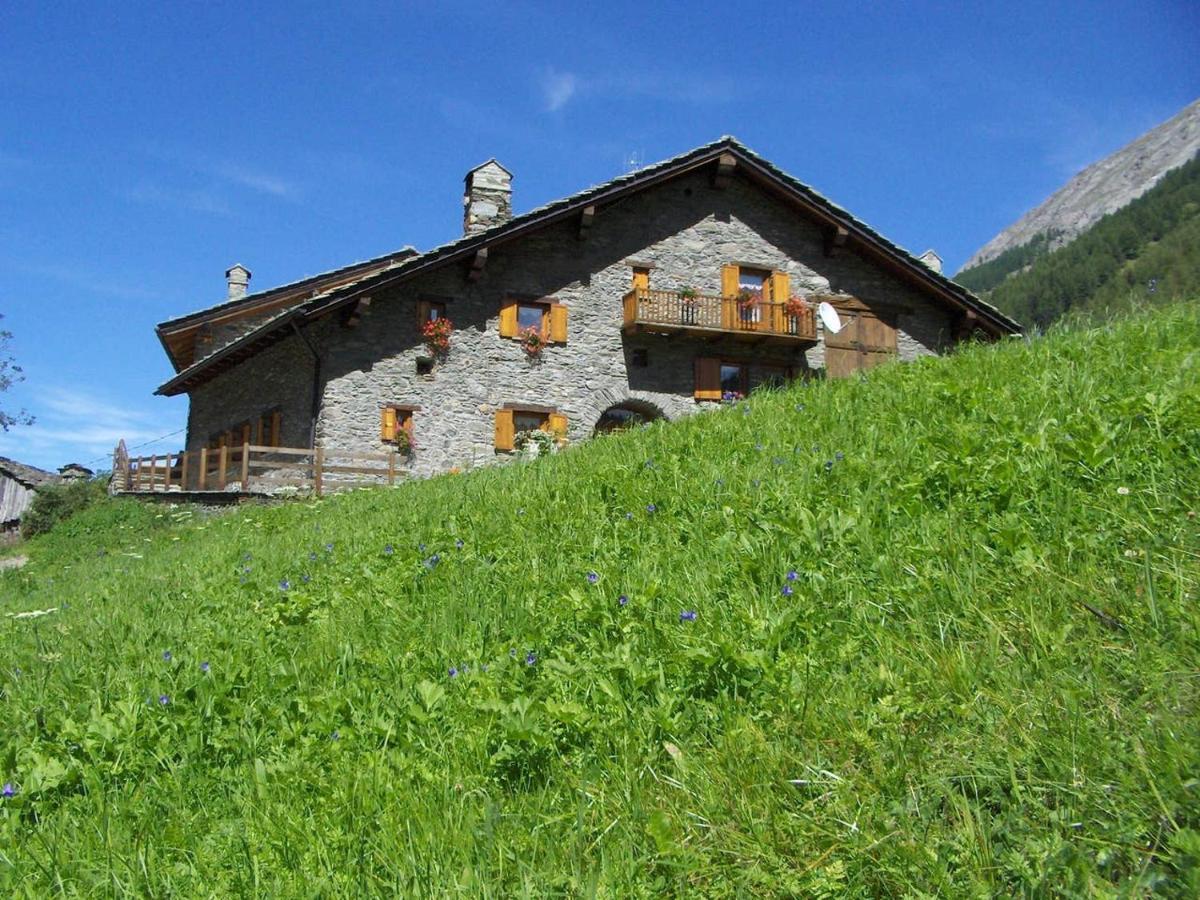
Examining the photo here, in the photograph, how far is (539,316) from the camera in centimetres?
2239

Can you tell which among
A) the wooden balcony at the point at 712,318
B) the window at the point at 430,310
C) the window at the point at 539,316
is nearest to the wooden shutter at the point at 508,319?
the window at the point at 539,316

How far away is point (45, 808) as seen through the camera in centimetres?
333

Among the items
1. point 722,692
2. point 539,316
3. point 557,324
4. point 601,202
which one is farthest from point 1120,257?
point 722,692

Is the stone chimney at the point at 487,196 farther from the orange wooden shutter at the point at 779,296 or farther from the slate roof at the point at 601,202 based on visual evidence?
the orange wooden shutter at the point at 779,296

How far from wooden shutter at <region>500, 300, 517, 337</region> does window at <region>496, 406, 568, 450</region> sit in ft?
5.88

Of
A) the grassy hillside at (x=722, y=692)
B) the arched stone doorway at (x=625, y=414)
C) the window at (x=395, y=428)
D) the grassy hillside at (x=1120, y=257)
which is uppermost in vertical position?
the grassy hillside at (x=1120, y=257)

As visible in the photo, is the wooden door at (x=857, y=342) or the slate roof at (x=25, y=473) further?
the slate roof at (x=25, y=473)

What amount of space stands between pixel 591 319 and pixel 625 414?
2.75 metres

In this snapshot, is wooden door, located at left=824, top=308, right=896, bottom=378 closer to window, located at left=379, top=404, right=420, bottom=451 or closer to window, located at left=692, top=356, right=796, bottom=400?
window, located at left=692, top=356, right=796, bottom=400

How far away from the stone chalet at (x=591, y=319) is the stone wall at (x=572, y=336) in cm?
4

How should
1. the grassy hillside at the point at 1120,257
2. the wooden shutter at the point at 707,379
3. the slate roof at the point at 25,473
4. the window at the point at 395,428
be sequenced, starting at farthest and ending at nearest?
the grassy hillside at the point at 1120,257 → the slate roof at the point at 25,473 → the wooden shutter at the point at 707,379 → the window at the point at 395,428

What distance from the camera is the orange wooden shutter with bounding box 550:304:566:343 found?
22.2 meters

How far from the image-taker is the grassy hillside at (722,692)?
2.30 metres

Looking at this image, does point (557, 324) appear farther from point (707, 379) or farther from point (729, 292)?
point (729, 292)
